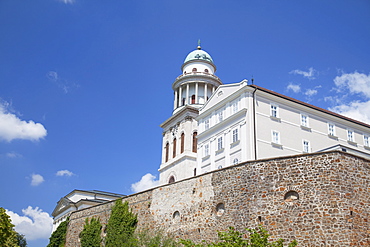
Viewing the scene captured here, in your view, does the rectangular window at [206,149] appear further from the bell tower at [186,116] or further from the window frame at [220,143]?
the bell tower at [186,116]

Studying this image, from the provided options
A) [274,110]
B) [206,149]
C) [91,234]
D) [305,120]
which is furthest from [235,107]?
[91,234]

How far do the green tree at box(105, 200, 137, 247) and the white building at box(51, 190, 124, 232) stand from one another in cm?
2499

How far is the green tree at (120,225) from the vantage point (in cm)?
3122

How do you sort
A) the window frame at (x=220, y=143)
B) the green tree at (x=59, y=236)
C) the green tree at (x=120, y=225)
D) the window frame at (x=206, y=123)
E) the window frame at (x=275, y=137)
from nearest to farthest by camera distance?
the green tree at (x=120, y=225) → the window frame at (x=275, y=137) → the green tree at (x=59, y=236) → the window frame at (x=220, y=143) → the window frame at (x=206, y=123)

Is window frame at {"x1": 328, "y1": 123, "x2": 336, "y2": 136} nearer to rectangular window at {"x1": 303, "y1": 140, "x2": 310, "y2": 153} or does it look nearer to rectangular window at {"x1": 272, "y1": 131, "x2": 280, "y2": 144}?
rectangular window at {"x1": 303, "y1": 140, "x2": 310, "y2": 153}

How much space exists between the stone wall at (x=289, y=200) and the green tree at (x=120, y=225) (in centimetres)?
389

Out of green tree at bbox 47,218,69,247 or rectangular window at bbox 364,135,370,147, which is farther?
rectangular window at bbox 364,135,370,147

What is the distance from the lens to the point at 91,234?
3612 cm

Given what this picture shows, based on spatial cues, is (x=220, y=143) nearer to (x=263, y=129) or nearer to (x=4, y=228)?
(x=263, y=129)

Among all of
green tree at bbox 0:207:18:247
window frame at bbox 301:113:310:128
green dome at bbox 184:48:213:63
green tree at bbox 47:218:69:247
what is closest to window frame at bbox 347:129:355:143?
window frame at bbox 301:113:310:128

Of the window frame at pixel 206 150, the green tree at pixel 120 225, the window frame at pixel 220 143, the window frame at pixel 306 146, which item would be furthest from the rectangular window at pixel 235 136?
the green tree at pixel 120 225

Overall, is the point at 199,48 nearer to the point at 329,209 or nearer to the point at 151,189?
the point at 151,189

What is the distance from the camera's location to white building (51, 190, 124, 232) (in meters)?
58.3

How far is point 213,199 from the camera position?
2745cm
